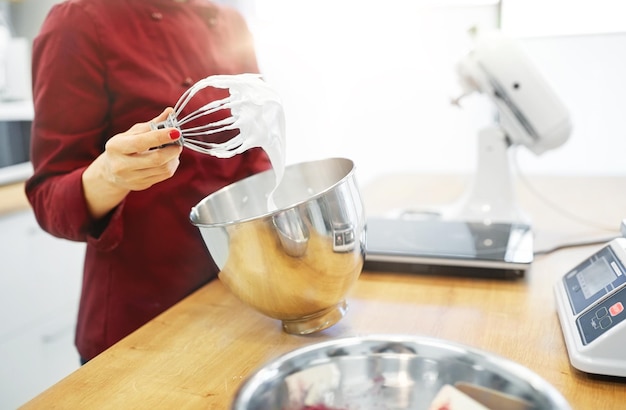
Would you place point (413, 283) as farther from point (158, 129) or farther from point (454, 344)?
point (158, 129)

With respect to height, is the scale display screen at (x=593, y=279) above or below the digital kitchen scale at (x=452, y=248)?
above

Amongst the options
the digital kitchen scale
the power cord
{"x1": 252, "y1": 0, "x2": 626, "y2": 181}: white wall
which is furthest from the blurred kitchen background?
the digital kitchen scale

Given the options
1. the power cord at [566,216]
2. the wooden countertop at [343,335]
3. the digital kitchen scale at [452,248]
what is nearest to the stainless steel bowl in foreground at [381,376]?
the wooden countertop at [343,335]

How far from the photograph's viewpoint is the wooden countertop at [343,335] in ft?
1.98

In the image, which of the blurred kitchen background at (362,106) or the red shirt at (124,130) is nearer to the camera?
the red shirt at (124,130)

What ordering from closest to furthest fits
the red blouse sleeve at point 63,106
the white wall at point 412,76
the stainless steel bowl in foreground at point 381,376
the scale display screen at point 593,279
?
the stainless steel bowl in foreground at point 381,376 < the scale display screen at point 593,279 < the red blouse sleeve at point 63,106 < the white wall at point 412,76

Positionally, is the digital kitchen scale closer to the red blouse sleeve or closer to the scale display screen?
the scale display screen

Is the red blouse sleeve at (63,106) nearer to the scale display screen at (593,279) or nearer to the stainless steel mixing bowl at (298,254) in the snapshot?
the stainless steel mixing bowl at (298,254)

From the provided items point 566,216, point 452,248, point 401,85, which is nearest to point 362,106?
point 401,85

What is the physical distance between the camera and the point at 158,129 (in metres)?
0.61

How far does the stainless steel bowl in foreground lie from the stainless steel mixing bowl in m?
0.09

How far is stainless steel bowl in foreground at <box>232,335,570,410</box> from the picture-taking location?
0.53 m

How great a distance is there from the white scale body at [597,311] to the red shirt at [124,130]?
50cm

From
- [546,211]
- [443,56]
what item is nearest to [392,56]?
[443,56]
